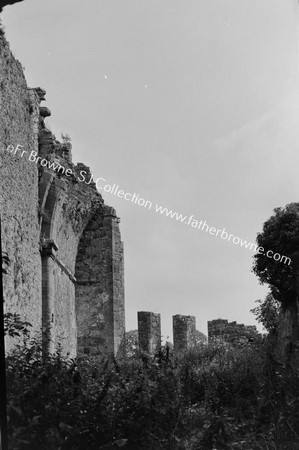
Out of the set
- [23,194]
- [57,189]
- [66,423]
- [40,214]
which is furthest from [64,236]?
[66,423]

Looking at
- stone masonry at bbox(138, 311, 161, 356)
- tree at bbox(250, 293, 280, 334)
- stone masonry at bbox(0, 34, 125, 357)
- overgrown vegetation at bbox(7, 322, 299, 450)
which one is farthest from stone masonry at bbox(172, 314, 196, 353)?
overgrown vegetation at bbox(7, 322, 299, 450)

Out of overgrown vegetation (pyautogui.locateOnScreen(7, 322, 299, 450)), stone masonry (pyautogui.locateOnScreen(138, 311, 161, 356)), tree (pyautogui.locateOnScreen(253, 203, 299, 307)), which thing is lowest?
overgrown vegetation (pyautogui.locateOnScreen(7, 322, 299, 450))

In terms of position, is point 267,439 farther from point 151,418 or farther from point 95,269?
point 95,269

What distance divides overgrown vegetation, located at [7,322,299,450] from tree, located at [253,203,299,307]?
2.42 meters

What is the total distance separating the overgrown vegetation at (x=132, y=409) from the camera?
5781 mm

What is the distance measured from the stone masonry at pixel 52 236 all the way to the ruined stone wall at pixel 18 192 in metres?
0.01

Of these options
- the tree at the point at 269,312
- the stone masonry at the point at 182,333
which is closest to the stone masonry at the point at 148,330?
the stone masonry at the point at 182,333

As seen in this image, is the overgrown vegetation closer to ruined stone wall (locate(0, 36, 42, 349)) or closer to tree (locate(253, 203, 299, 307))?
ruined stone wall (locate(0, 36, 42, 349))

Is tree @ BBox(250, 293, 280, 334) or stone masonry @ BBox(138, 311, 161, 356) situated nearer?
tree @ BBox(250, 293, 280, 334)

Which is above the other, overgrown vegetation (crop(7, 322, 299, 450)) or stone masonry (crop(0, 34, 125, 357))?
→ stone masonry (crop(0, 34, 125, 357))

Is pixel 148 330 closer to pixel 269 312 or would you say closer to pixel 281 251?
pixel 269 312

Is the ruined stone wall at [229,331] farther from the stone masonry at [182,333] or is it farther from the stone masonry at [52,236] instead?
the stone masonry at [52,236]

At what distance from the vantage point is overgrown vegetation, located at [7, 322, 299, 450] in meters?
5.78

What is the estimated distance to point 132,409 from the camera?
657 centimetres
